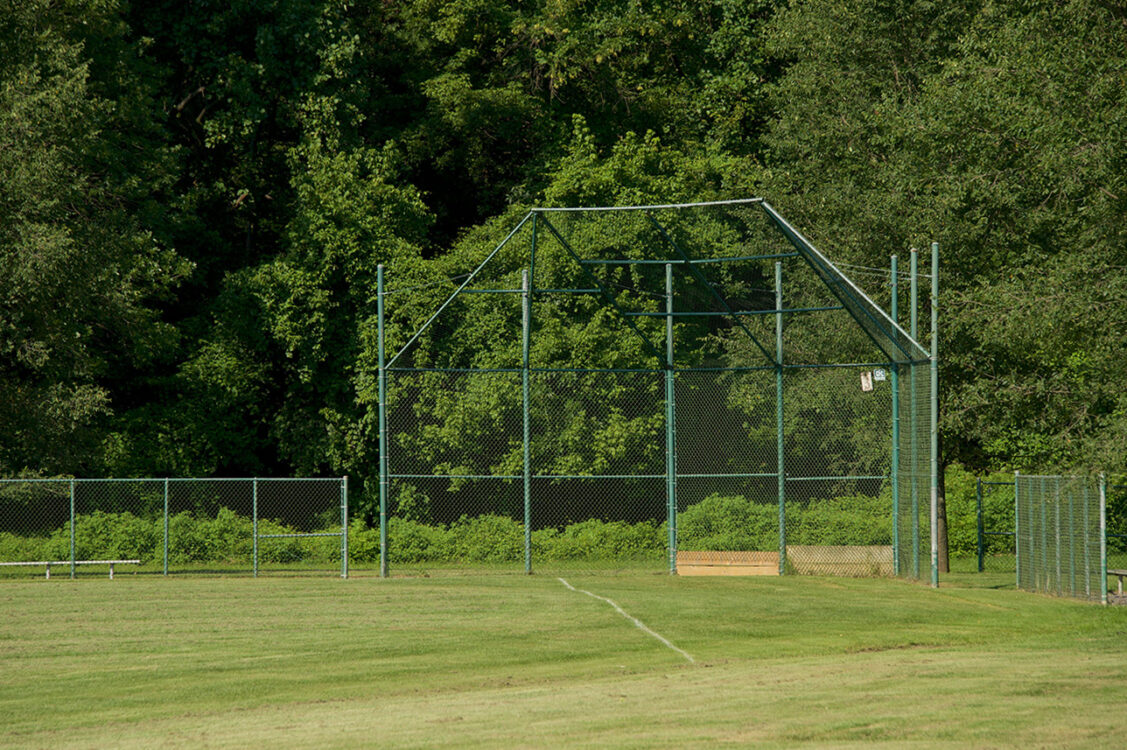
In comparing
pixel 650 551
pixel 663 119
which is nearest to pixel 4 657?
pixel 650 551

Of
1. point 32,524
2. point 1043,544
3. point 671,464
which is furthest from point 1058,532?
point 32,524

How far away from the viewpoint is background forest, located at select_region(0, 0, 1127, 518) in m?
17.3

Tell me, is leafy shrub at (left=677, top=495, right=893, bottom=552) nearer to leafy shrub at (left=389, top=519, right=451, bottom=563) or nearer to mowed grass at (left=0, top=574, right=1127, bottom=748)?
mowed grass at (left=0, top=574, right=1127, bottom=748)

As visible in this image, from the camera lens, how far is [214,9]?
28672 millimetres

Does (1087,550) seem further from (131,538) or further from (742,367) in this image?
(131,538)

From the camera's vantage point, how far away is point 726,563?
749 inches

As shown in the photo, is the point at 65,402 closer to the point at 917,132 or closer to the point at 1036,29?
the point at 917,132

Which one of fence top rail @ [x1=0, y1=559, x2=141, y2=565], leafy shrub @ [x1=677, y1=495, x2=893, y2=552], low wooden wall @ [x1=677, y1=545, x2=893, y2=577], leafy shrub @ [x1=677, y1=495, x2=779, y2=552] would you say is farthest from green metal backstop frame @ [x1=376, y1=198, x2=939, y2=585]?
fence top rail @ [x1=0, y1=559, x2=141, y2=565]

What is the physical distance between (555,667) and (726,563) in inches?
341

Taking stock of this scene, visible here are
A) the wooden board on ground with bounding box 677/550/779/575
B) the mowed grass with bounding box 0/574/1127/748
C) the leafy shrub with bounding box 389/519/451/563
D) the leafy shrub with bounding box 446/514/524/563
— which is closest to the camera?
the mowed grass with bounding box 0/574/1127/748

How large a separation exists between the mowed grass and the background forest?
4.44m

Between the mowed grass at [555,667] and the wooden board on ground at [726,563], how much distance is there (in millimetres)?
1976

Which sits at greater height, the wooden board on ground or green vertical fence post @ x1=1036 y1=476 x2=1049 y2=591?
green vertical fence post @ x1=1036 y1=476 x2=1049 y2=591

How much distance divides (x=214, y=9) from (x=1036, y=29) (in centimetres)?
1962
